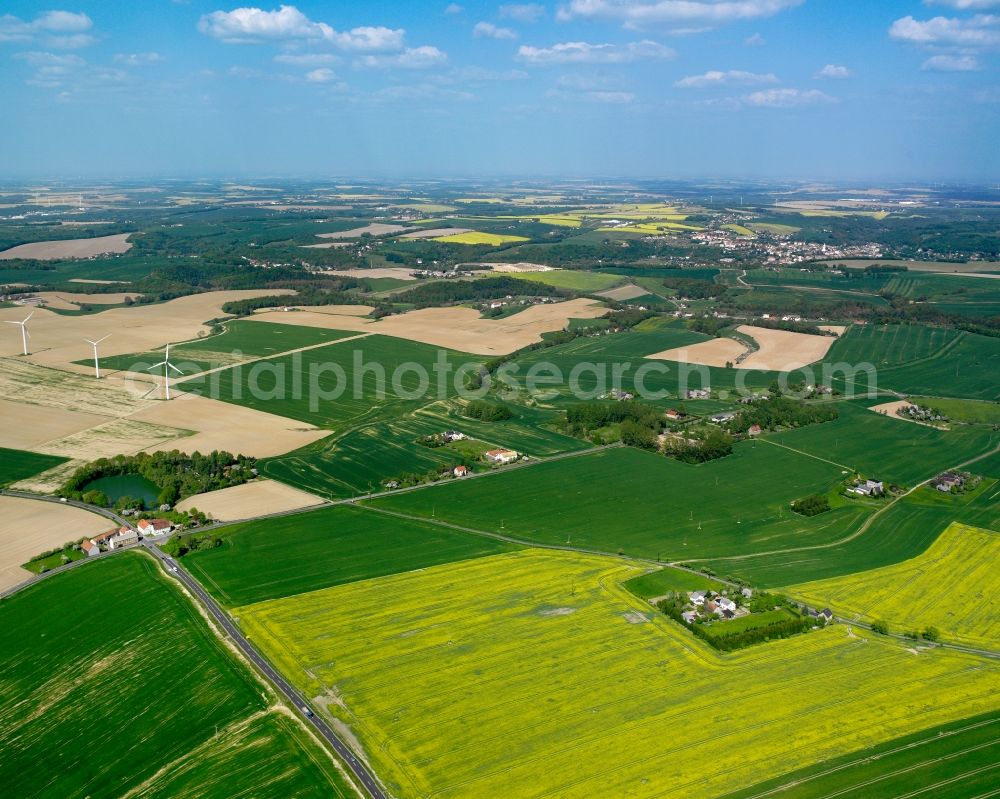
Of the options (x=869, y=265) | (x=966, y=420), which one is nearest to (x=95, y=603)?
(x=966, y=420)

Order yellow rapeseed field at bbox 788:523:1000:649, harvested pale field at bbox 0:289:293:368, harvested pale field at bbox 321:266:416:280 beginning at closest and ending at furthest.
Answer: yellow rapeseed field at bbox 788:523:1000:649
harvested pale field at bbox 0:289:293:368
harvested pale field at bbox 321:266:416:280

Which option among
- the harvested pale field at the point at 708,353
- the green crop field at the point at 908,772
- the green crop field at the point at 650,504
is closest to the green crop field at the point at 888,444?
the green crop field at the point at 650,504

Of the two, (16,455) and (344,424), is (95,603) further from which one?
(344,424)

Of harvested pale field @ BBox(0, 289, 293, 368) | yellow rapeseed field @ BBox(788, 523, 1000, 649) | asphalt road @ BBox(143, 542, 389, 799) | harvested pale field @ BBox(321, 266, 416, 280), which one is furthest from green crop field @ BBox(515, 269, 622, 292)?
asphalt road @ BBox(143, 542, 389, 799)

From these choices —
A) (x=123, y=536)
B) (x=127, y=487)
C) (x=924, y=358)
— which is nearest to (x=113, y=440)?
(x=127, y=487)

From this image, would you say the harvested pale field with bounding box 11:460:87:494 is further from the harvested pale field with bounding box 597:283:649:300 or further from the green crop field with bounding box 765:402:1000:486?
the harvested pale field with bounding box 597:283:649:300
